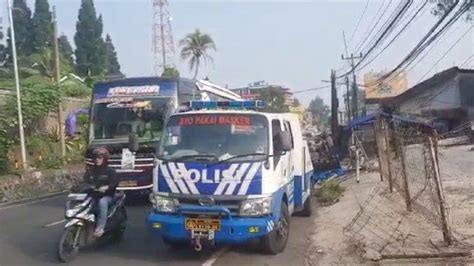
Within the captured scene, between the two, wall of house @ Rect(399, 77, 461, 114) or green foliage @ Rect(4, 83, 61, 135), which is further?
wall of house @ Rect(399, 77, 461, 114)

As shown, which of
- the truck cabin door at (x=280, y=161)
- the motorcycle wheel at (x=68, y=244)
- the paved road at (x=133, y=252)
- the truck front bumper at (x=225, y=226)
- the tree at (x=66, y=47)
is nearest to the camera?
the truck front bumper at (x=225, y=226)

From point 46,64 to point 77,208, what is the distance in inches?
1258

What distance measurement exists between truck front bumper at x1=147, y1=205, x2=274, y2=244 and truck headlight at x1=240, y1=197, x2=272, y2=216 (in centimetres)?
6

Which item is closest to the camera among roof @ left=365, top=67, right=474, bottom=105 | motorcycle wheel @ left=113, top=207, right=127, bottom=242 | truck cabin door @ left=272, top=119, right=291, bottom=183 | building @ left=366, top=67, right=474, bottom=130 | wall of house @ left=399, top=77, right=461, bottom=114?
truck cabin door @ left=272, top=119, right=291, bottom=183

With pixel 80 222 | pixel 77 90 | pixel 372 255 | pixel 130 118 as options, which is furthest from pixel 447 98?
pixel 80 222

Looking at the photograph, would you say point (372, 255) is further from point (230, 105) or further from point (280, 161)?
point (230, 105)

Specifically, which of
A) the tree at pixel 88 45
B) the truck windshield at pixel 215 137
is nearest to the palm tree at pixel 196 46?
the tree at pixel 88 45

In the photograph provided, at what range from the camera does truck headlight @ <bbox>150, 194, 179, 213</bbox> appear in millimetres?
7398

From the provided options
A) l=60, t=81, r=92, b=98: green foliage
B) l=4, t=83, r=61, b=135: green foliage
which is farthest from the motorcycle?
l=60, t=81, r=92, b=98: green foliage

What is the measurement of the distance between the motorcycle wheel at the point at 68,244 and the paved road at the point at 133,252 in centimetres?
14

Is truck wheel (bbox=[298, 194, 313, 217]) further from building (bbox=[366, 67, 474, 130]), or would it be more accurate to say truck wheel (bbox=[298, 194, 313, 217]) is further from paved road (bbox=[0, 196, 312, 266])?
building (bbox=[366, 67, 474, 130])

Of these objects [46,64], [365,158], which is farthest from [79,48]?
[365,158]

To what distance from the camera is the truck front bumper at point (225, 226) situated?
23.4 ft

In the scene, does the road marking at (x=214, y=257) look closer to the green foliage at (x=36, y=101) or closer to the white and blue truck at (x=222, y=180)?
the white and blue truck at (x=222, y=180)
